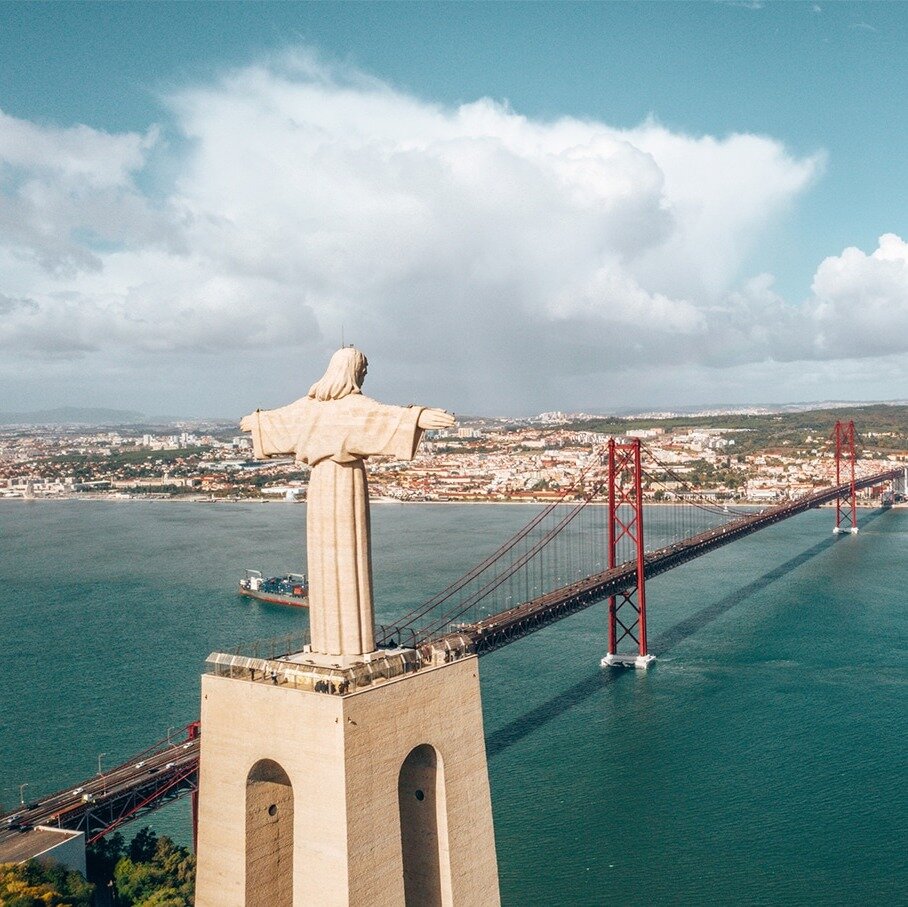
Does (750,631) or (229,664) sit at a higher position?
(229,664)

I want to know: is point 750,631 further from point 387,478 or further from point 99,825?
point 387,478

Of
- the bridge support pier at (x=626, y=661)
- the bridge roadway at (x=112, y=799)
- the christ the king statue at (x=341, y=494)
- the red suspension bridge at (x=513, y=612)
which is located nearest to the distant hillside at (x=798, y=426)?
the red suspension bridge at (x=513, y=612)

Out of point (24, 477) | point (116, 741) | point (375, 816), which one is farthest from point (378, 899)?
point (24, 477)

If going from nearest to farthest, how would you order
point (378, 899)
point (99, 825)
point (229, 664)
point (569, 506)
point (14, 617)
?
point (378, 899) < point (229, 664) < point (99, 825) < point (14, 617) < point (569, 506)

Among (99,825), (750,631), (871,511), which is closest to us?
(99,825)

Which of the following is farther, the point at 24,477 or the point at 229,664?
the point at 24,477

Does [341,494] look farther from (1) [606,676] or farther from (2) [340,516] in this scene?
(1) [606,676]
